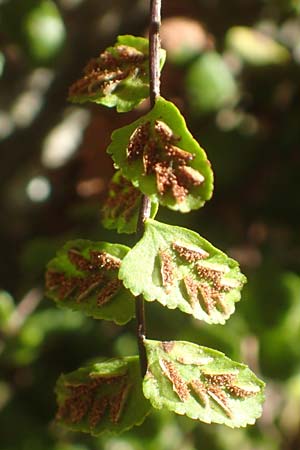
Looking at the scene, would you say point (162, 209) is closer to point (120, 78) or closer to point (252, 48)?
point (252, 48)

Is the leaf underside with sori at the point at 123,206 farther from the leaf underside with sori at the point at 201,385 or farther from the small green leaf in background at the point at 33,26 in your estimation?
the small green leaf in background at the point at 33,26

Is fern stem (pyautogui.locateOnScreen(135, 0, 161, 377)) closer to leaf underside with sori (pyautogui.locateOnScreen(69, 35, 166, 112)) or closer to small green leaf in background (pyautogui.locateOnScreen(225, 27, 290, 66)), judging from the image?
leaf underside with sori (pyautogui.locateOnScreen(69, 35, 166, 112))

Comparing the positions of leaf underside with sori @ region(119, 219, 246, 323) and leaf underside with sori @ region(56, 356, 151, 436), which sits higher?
leaf underside with sori @ region(119, 219, 246, 323)

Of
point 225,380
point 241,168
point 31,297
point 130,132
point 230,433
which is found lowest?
point 230,433

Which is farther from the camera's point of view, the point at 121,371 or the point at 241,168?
the point at 241,168

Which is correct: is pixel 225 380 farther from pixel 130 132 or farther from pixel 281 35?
pixel 281 35

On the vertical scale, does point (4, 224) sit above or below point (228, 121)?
below

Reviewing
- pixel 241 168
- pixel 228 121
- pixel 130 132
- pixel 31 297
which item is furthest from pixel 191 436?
pixel 130 132

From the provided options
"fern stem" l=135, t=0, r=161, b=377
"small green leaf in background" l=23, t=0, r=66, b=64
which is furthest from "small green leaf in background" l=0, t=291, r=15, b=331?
"fern stem" l=135, t=0, r=161, b=377
